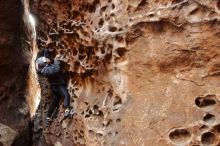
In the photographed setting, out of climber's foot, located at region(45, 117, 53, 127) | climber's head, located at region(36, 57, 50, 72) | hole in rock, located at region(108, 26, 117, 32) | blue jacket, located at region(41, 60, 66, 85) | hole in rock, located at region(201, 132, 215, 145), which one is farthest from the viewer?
climber's foot, located at region(45, 117, 53, 127)

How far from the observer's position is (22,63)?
5562mm

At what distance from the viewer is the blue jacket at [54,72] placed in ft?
15.1

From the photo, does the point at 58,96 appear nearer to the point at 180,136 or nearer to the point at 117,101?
the point at 117,101

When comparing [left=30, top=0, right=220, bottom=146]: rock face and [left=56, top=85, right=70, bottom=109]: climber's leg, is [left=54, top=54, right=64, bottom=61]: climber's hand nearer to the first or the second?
[left=56, top=85, right=70, bottom=109]: climber's leg

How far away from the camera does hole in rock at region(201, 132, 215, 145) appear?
9.27 feet

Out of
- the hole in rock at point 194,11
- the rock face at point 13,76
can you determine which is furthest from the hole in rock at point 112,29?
the rock face at point 13,76

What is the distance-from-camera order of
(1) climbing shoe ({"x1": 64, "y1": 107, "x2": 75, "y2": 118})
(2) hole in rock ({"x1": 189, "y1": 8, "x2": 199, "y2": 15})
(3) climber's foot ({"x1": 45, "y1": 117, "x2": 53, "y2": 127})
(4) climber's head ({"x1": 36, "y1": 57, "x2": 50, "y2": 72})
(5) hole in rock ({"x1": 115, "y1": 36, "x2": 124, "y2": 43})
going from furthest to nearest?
1. (3) climber's foot ({"x1": 45, "y1": 117, "x2": 53, "y2": 127})
2. (4) climber's head ({"x1": 36, "y1": 57, "x2": 50, "y2": 72})
3. (1) climbing shoe ({"x1": 64, "y1": 107, "x2": 75, "y2": 118})
4. (5) hole in rock ({"x1": 115, "y1": 36, "x2": 124, "y2": 43})
5. (2) hole in rock ({"x1": 189, "y1": 8, "x2": 199, "y2": 15})

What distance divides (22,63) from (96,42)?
6.94 feet

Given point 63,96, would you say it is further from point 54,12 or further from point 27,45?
point 27,45

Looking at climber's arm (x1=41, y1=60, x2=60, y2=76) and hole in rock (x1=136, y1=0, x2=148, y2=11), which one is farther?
climber's arm (x1=41, y1=60, x2=60, y2=76)

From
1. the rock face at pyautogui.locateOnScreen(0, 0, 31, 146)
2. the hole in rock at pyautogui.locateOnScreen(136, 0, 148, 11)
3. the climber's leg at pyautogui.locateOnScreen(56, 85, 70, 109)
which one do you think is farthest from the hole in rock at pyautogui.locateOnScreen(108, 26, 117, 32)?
the rock face at pyautogui.locateOnScreen(0, 0, 31, 146)

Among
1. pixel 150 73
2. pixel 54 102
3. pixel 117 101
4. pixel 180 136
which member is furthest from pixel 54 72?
pixel 180 136

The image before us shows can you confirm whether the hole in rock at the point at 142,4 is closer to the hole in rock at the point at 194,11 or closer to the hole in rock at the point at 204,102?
the hole in rock at the point at 194,11

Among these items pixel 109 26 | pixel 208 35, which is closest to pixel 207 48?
pixel 208 35
